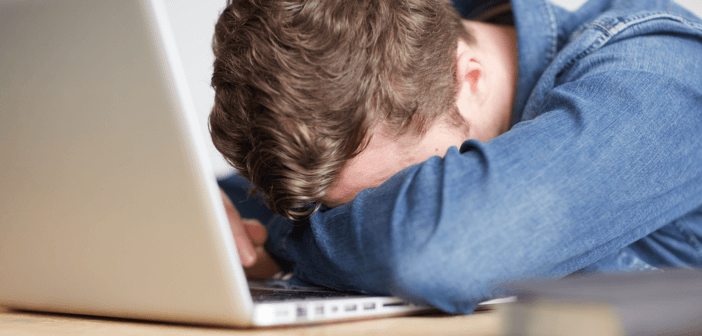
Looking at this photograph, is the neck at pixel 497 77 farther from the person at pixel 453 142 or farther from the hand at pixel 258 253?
the hand at pixel 258 253

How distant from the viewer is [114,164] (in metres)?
0.36

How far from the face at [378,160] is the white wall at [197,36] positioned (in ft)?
3.29

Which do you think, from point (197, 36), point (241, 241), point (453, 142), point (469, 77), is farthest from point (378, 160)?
point (197, 36)

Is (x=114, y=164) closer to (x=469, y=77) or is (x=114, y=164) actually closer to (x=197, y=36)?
(x=469, y=77)

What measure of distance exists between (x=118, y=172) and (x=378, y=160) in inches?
14.1

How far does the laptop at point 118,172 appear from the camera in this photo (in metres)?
0.32

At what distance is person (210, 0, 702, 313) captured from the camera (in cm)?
46

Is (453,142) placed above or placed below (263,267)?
above

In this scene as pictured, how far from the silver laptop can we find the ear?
0.42 meters

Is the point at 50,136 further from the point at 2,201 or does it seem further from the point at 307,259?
the point at 307,259

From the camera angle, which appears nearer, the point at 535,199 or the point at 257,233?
the point at 535,199

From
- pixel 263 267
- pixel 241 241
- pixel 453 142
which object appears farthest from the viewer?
pixel 263 267

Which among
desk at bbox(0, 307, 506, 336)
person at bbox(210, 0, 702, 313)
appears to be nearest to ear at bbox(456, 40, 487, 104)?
person at bbox(210, 0, 702, 313)

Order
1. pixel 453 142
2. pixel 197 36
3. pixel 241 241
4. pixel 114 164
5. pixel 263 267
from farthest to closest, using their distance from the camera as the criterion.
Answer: pixel 197 36, pixel 263 267, pixel 241 241, pixel 453 142, pixel 114 164
